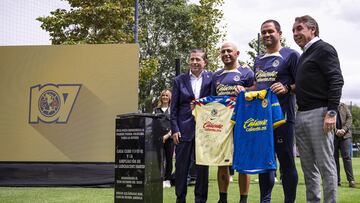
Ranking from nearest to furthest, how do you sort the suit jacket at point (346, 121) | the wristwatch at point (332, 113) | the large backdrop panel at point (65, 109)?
the wristwatch at point (332, 113) → the large backdrop panel at point (65, 109) → the suit jacket at point (346, 121)

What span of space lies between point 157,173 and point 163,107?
11.9 ft

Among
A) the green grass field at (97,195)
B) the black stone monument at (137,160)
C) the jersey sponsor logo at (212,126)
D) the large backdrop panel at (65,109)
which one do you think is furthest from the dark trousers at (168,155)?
the black stone monument at (137,160)

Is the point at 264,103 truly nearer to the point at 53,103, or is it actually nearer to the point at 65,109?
the point at 65,109

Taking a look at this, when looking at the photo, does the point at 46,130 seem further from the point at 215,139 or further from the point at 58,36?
the point at 58,36

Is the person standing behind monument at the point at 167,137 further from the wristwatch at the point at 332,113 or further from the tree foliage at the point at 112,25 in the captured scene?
the tree foliage at the point at 112,25

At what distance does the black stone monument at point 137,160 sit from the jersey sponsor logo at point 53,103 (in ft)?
14.1

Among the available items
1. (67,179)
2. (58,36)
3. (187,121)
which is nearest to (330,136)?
(187,121)

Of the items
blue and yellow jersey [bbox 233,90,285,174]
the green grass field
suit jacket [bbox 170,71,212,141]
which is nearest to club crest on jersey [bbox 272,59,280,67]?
blue and yellow jersey [bbox 233,90,285,174]

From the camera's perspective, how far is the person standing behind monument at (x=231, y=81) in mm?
5055

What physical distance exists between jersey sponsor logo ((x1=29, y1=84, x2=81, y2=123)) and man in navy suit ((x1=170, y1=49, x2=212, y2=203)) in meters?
3.98

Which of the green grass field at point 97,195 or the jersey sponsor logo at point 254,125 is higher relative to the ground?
the jersey sponsor logo at point 254,125

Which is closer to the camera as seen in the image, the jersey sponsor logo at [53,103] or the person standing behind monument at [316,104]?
the person standing behind monument at [316,104]

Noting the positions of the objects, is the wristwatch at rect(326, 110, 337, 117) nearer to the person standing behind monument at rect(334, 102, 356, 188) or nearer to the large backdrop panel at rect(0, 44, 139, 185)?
the large backdrop panel at rect(0, 44, 139, 185)

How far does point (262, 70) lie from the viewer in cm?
470
